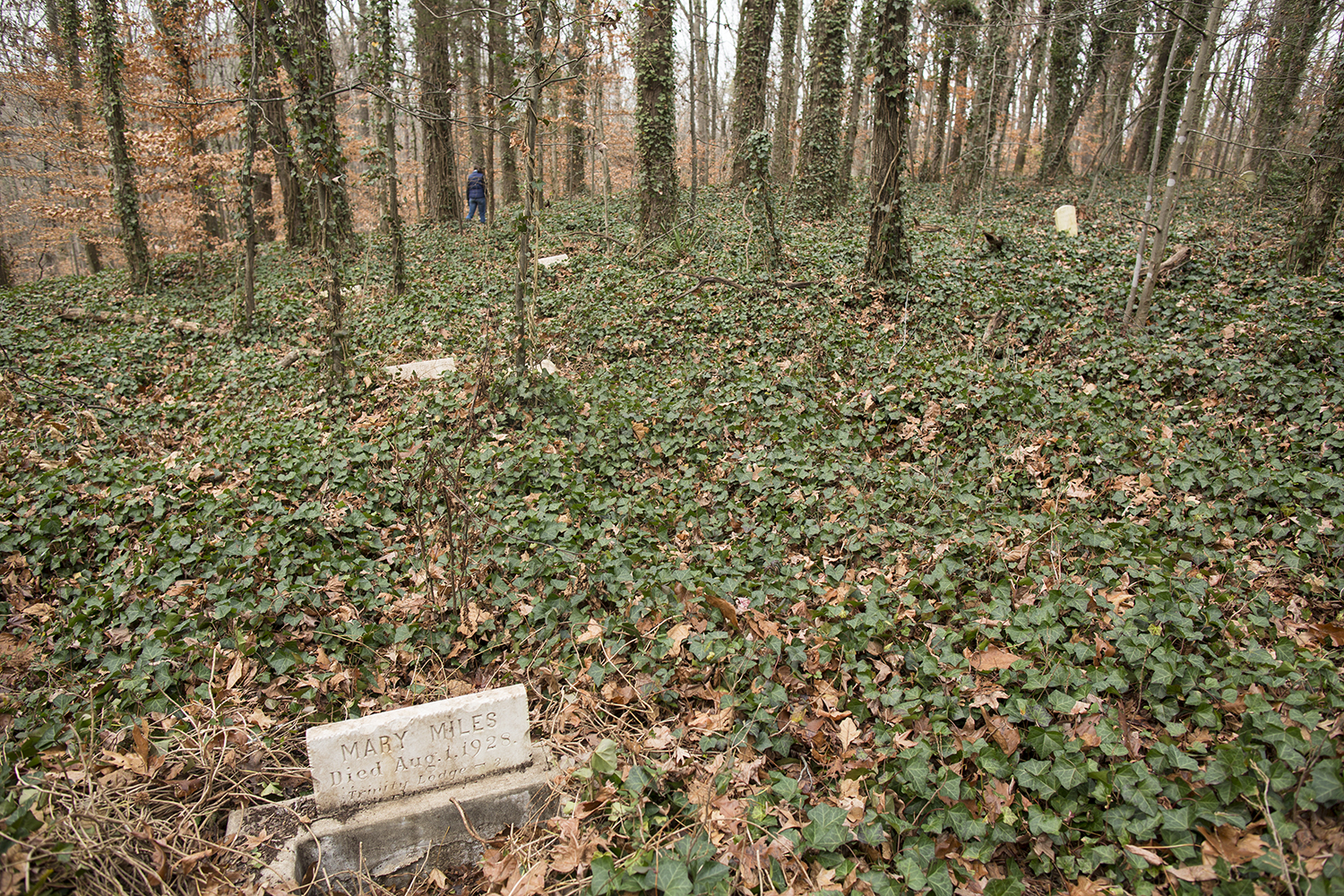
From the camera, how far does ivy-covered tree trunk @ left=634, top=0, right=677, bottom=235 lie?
9992mm

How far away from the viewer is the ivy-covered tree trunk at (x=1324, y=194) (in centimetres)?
688

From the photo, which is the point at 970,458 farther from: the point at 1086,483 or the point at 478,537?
the point at 478,537

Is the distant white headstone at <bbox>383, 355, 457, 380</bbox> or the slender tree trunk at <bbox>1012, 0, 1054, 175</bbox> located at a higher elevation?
the slender tree trunk at <bbox>1012, 0, 1054, 175</bbox>

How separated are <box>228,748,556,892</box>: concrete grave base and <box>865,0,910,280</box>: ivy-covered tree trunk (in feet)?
23.7

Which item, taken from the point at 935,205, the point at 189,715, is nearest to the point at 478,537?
the point at 189,715

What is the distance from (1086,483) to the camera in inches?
177

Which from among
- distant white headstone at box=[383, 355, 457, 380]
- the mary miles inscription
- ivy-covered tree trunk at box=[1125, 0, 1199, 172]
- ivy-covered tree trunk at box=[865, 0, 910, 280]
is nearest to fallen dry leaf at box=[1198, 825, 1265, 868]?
the mary miles inscription

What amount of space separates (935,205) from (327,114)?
12.3m

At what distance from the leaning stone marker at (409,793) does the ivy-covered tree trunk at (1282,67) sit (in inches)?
557

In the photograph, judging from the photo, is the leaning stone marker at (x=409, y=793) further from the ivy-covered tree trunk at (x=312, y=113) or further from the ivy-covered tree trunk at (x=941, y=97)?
the ivy-covered tree trunk at (x=941, y=97)

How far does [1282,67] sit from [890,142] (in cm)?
1249

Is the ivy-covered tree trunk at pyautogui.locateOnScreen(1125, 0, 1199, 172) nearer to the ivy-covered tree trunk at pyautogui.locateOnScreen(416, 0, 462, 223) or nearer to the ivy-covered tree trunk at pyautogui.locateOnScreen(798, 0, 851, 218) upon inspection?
the ivy-covered tree trunk at pyautogui.locateOnScreen(798, 0, 851, 218)

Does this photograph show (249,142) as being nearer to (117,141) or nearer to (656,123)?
(117,141)

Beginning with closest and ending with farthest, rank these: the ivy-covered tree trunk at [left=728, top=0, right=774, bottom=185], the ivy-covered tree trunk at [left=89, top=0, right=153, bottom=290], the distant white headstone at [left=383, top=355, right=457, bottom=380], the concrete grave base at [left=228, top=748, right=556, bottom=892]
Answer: the concrete grave base at [left=228, top=748, right=556, bottom=892] < the distant white headstone at [left=383, top=355, right=457, bottom=380] < the ivy-covered tree trunk at [left=89, top=0, right=153, bottom=290] < the ivy-covered tree trunk at [left=728, top=0, right=774, bottom=185]
